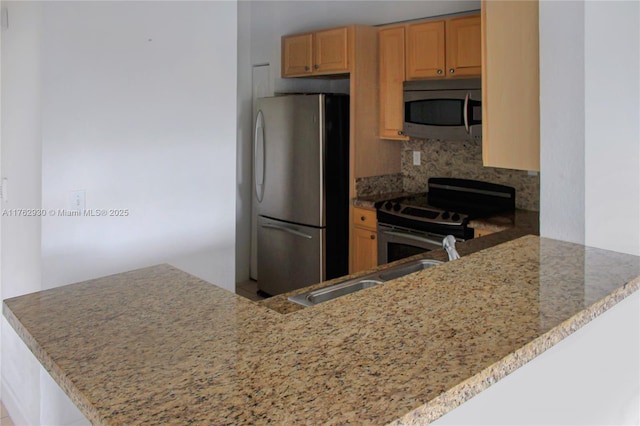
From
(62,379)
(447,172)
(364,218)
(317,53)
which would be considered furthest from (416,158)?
(62,379)

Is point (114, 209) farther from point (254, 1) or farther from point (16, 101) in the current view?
point (254, 1)

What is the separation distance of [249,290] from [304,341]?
13.6ft

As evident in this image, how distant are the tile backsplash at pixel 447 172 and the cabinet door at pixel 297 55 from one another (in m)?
1.05

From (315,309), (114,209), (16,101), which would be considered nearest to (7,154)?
(16,101)

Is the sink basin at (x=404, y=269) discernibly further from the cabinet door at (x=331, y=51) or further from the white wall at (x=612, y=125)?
the cabinet door at (x=331, y=51)

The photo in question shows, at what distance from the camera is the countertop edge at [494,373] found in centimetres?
74

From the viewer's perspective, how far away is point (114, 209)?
102 inches

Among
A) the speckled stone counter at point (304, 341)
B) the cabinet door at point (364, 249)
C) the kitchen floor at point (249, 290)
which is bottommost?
the kitchen floor at point (249, 290)

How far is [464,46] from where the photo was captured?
3611 mm

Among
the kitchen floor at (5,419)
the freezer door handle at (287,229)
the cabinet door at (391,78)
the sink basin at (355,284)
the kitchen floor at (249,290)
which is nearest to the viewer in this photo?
the sink basin at (355,284)

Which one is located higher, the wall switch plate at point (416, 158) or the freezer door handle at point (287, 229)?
the wall switch plate at point (416, 158)

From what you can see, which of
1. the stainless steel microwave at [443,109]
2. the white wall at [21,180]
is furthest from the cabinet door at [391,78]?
the white wall at [21,180]

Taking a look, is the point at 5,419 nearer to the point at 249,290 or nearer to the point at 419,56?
the point at 249,290

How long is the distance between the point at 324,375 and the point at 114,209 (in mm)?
2036
